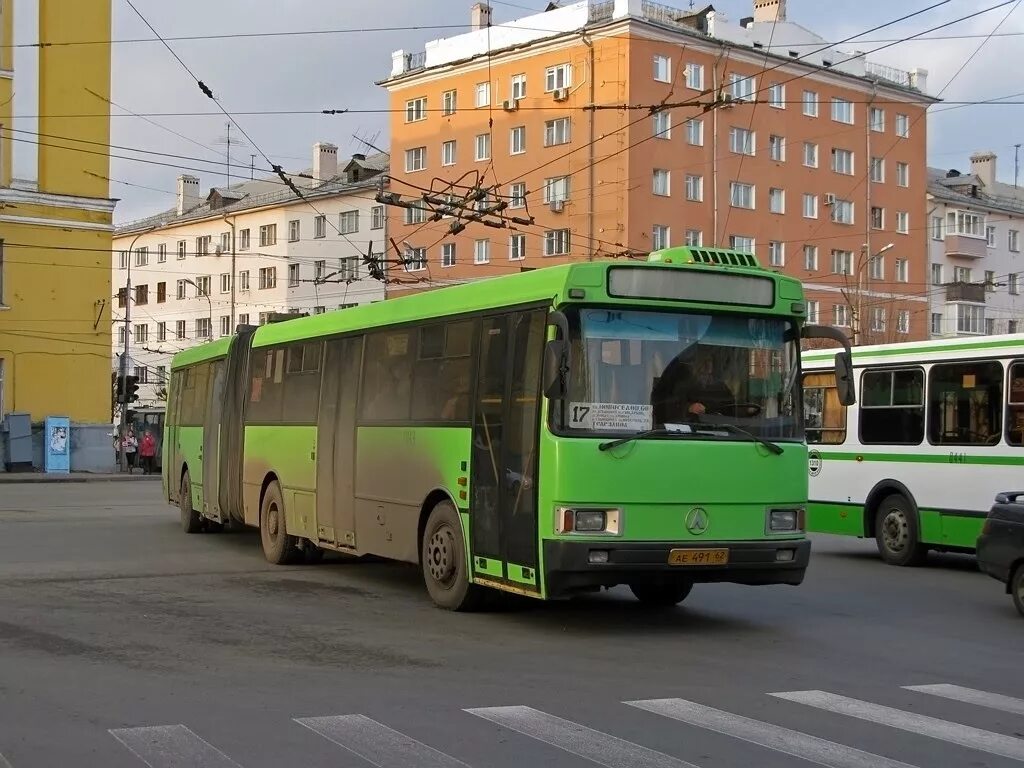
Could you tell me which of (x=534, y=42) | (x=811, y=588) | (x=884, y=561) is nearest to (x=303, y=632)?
(x=811, y=588)

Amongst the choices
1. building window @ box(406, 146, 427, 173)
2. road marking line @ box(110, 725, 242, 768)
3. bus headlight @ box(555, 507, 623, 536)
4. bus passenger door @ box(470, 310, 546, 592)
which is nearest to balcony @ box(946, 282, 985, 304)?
building window @ box(406, 146, 427, 173)

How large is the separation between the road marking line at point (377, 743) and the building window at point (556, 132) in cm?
4908

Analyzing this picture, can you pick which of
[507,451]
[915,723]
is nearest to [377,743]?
[915,723]

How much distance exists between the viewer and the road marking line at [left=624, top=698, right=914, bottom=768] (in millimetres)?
6711

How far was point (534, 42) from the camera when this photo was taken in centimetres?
5572

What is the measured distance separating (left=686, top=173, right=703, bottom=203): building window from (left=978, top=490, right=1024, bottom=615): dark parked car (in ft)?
146

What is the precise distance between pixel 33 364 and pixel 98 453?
3.59 meters

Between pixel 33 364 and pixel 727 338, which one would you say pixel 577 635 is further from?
pixel 33 364

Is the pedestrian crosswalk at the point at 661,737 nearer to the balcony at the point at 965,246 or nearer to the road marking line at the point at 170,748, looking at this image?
the road marking line at the point at 170,748

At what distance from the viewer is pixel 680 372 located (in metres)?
10.6

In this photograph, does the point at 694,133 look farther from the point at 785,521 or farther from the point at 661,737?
the point at 661,737

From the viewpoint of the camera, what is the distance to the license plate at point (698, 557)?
34.3 ft

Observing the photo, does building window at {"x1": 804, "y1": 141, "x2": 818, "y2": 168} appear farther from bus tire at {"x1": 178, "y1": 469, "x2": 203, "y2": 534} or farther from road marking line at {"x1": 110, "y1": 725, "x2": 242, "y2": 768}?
road marking line at {"x1": 110, "y1": 725, "x2": 242, "y2": 768}

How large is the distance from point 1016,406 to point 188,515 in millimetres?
11981
